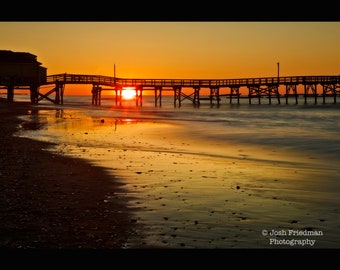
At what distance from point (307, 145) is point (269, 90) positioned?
172 feet

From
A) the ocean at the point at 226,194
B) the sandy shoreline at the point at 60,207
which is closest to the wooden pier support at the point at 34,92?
the ocean at the point at 226,194

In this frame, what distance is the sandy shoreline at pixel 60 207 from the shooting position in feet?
16.7

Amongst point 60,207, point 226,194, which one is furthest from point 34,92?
point 60,207

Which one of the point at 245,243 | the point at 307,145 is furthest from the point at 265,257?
the point at 307,145

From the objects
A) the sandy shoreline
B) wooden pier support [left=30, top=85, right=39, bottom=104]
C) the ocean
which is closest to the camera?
the sandy shoreline

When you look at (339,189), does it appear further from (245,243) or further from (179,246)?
(179,246)

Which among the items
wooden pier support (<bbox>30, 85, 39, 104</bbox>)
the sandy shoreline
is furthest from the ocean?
wooden pier support (<bbox>30, 85, 39, 104</bbox>)

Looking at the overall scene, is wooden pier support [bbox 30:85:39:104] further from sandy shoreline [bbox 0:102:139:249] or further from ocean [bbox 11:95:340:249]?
sandy shoreline [bbox 0:102:139:249]

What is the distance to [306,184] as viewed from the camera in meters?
9.22

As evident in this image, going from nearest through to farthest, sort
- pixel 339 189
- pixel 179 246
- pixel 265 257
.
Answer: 1. pixel 265 257
2. pixel 179 246
3. pixel 339 189

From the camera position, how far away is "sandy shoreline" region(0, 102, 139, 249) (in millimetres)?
5090

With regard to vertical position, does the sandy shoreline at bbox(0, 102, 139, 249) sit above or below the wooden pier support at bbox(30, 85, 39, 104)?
below

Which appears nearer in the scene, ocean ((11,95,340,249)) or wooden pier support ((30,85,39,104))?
ocean ((11,95,340,249))
